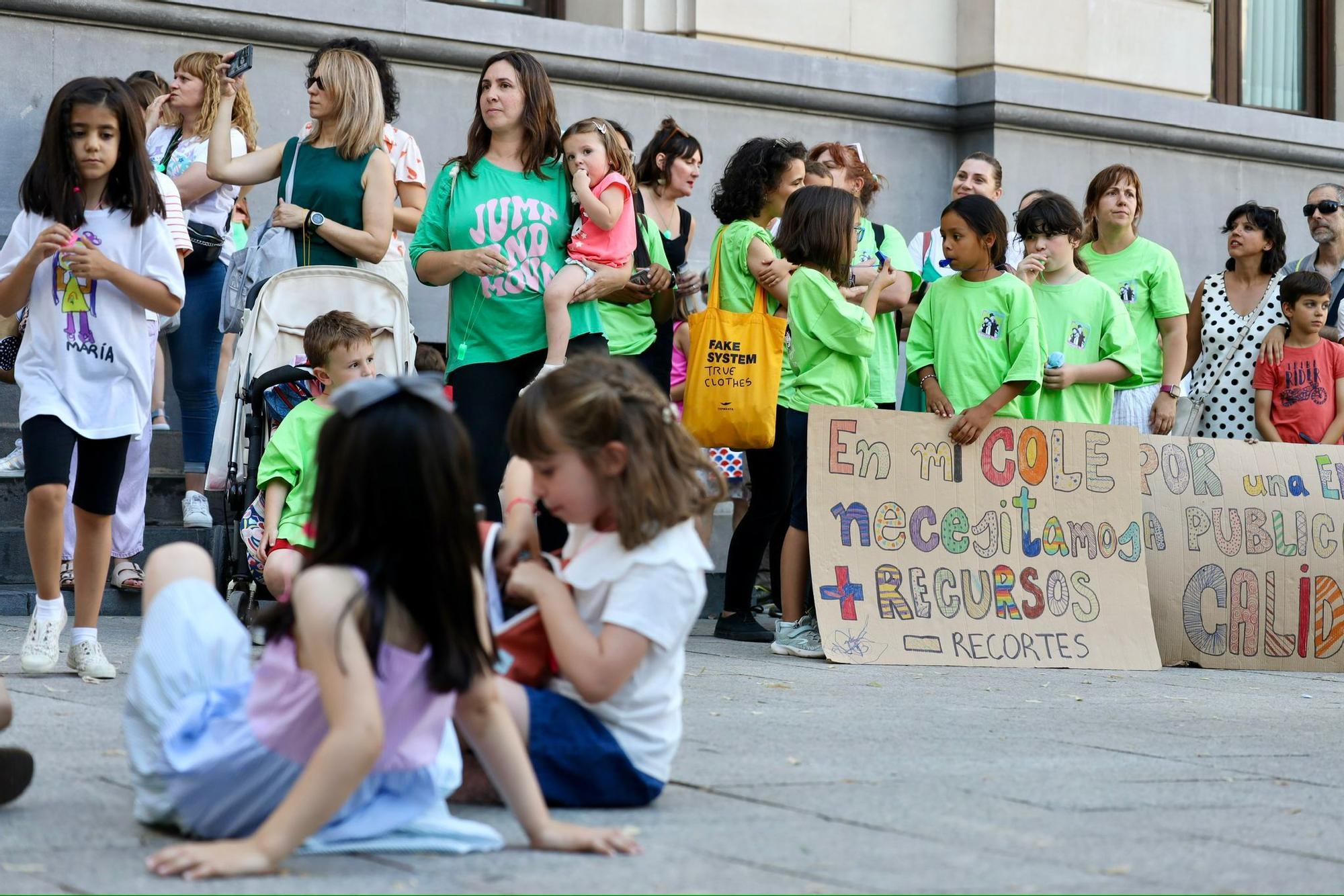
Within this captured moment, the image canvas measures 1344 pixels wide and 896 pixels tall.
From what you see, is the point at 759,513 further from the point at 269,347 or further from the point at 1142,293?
the point at 1142,293

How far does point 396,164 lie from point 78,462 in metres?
2.55

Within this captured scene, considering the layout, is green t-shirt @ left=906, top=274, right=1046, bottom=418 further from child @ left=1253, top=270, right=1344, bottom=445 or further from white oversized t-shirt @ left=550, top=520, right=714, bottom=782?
white oversized t-shirt @ left=550, top=520, right=714, bottom=782

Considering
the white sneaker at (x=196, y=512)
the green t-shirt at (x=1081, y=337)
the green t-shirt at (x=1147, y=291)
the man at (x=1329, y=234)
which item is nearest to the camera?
the green t-shirt at (x=1081, y=337)

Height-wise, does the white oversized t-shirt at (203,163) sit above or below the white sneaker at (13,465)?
above

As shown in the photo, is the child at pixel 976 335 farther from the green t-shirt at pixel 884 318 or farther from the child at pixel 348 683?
the child at pixel 348 683

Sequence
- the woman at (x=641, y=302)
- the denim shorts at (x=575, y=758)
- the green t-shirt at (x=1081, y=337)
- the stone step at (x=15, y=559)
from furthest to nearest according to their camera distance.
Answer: the green t-shirt at (x=1081, y=337), the stone step at (x=15, y=559), the woman at (x=641, y=302), the denim shorts at (x=575, y=758)

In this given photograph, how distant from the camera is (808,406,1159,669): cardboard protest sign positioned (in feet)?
24.0

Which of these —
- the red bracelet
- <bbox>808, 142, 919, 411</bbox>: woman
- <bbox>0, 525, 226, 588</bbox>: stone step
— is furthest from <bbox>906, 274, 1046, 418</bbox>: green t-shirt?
the red bracelet

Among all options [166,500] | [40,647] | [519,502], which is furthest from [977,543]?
[519,502]

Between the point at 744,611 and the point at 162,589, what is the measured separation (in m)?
4.55

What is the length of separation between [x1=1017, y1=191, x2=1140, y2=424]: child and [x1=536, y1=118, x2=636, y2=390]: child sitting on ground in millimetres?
1851

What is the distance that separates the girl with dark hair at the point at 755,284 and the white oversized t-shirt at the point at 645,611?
3484 millimetres

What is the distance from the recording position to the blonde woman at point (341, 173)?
719 centimetres

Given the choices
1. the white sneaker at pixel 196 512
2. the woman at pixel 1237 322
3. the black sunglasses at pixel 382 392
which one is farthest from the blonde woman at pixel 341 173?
the woman at pixel 1237 322
